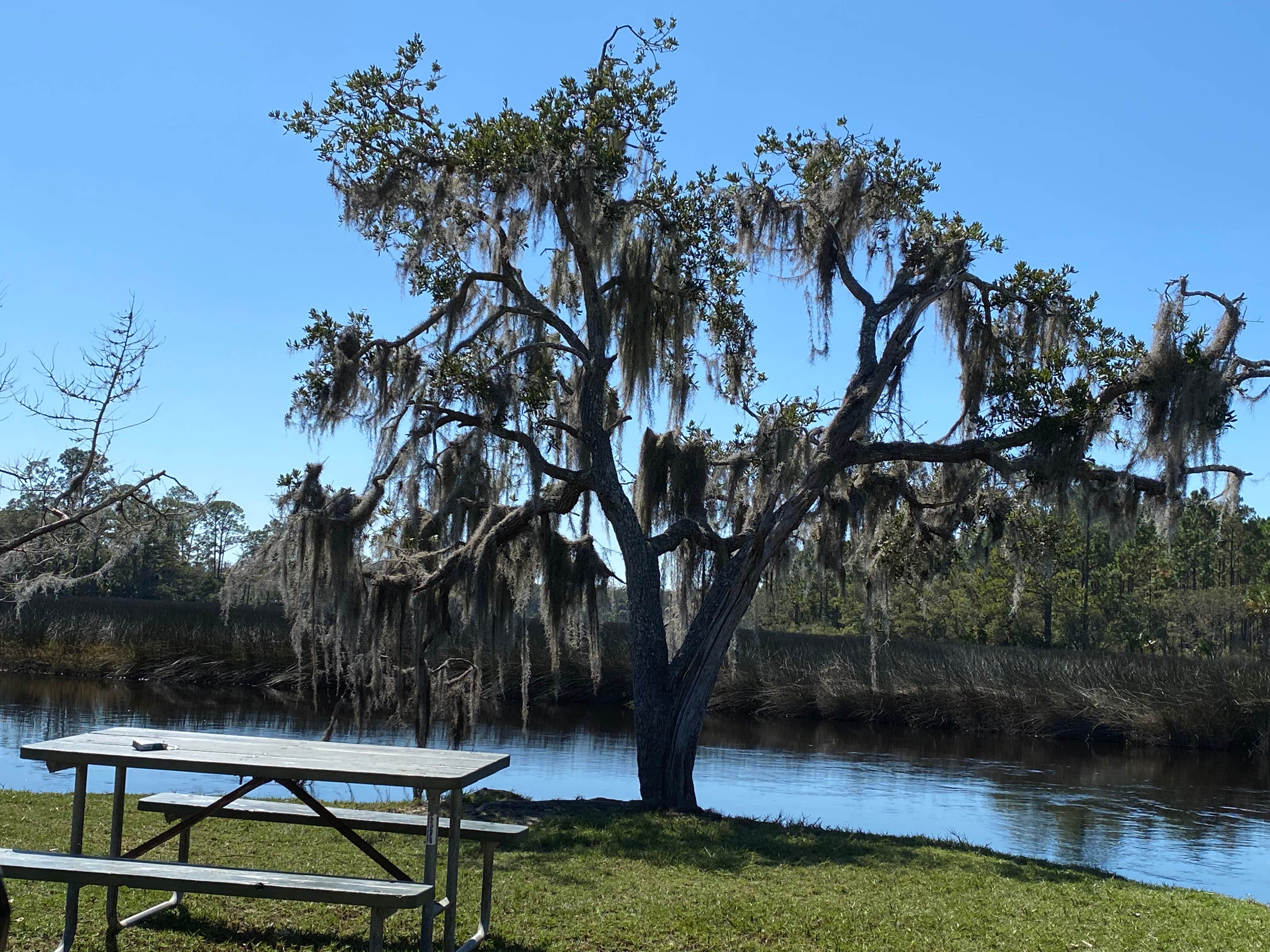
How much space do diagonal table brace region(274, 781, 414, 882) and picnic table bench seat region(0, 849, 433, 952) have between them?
0.69 metres

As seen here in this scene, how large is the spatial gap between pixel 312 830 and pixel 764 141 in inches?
300

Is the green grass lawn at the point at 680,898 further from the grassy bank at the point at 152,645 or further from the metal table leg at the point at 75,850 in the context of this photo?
the grassy bank at the point at 152,645

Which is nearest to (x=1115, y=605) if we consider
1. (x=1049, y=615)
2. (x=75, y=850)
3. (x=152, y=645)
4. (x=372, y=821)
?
(x=1049, y=615)

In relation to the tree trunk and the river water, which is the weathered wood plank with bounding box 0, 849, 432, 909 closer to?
the river water

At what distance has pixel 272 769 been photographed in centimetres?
477

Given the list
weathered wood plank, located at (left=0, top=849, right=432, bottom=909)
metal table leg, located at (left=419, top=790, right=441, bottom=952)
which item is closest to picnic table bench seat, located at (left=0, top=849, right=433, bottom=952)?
weathered wood plank, located at (left=0, top=849, right=432, bottom=909)

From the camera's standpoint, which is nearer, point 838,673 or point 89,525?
point 89,525

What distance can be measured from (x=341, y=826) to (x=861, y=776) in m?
14.0

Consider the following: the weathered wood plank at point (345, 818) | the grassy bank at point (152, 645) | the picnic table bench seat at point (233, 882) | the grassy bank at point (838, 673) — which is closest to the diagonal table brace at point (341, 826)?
the weathered wood plank at point (345, 818)

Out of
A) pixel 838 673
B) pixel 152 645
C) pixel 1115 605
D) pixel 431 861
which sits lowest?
pixel 838 673

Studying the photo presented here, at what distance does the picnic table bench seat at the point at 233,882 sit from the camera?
4484 millimetres

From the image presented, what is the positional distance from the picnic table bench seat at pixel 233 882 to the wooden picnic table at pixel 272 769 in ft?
0.65

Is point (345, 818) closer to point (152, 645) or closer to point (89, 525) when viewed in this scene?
point (89, 525)

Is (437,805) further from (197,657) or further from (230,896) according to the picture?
(197,657)
